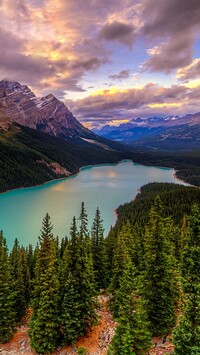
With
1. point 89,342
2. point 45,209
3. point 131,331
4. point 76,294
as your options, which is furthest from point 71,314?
point 45,209

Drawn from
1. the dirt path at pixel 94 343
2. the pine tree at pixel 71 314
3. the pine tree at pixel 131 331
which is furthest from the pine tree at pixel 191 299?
the pine tree at pixel 71 314

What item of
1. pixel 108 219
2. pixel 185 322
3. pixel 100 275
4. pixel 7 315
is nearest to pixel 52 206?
pixel 108 219

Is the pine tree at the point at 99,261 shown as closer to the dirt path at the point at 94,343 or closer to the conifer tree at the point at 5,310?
the dirt path at the point at 94,343

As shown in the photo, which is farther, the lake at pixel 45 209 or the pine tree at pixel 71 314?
the lake at pixel 45 209

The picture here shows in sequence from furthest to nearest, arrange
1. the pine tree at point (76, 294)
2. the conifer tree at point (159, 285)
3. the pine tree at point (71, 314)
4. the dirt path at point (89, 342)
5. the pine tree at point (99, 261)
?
the pine tree at point (99, 261)
the pine tree at point (76, 294)
the pine tree at point (71, 314)
the dirt path at point (89, 342)
the conifer tree at point (159, 285)

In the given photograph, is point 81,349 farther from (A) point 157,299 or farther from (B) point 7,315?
(B) point 7,315

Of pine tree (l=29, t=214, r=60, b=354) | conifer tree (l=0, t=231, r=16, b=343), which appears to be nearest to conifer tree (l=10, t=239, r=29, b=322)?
conifer tree (l=0, t=231, r=16, b=343)

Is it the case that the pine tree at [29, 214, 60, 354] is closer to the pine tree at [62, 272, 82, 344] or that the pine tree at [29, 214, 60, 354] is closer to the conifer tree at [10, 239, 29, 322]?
the pine tree at [62, 272, 82, 344]
